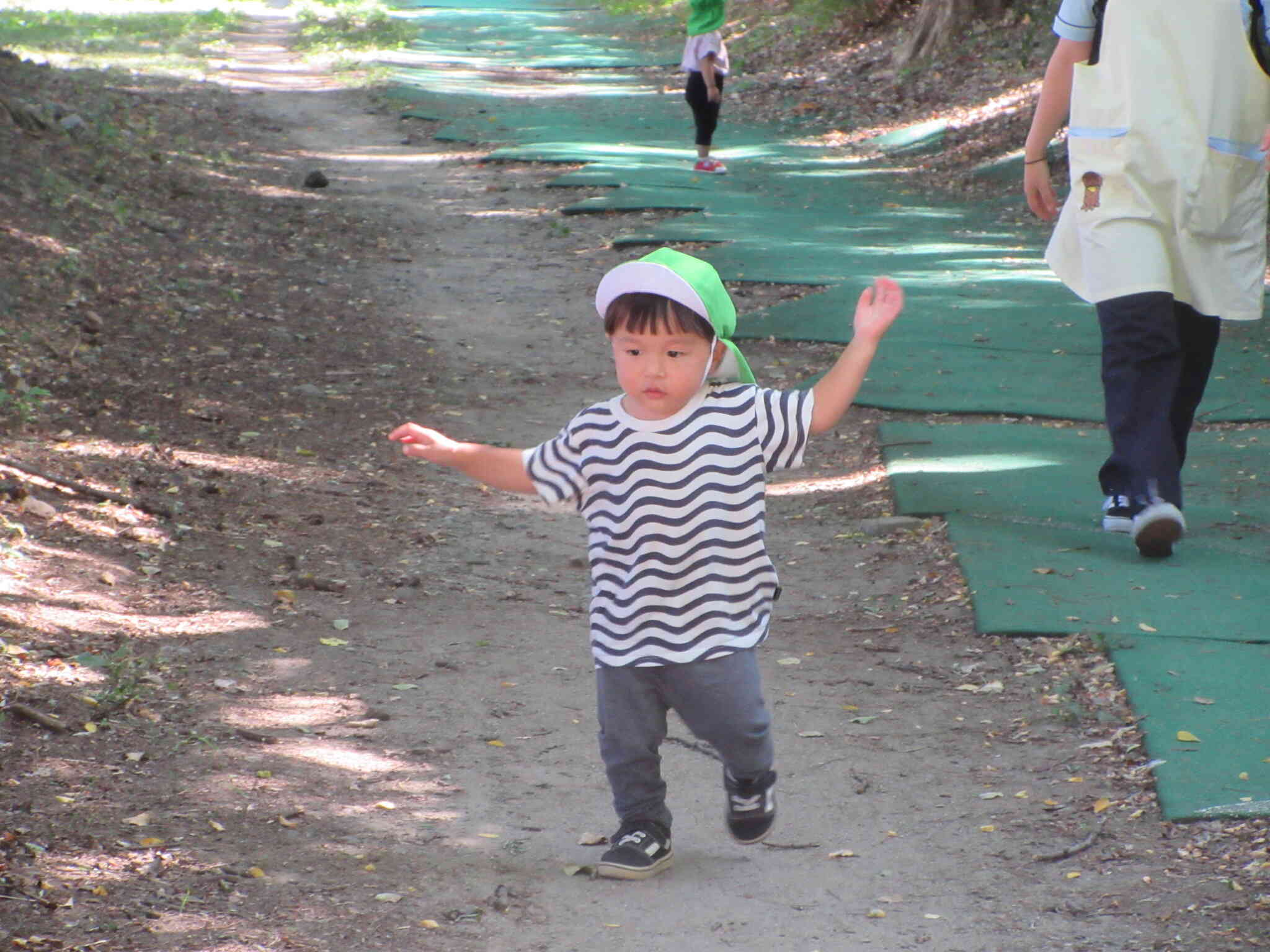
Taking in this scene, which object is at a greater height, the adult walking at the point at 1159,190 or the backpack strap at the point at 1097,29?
the backpack strap at the point at 1097,29

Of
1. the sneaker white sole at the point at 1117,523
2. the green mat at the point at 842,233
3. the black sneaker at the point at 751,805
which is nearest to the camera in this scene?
the black sneaker at the point at 751,805

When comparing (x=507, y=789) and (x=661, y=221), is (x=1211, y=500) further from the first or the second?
(x=661, y=221)

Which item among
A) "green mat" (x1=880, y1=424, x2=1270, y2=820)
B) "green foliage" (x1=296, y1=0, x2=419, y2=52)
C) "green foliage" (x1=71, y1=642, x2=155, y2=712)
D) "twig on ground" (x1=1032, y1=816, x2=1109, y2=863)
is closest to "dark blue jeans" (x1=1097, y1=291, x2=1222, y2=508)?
"green mat" (x1=880, y1=424, x2=1270, y2=820)

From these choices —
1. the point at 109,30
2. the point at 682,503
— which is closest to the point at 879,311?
the point at 682,503

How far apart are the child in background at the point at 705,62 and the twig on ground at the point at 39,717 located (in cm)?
946

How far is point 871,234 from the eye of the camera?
34.9ft

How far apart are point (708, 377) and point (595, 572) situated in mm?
443

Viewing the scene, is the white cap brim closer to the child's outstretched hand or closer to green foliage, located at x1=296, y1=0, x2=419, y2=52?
the child's outstretched hand

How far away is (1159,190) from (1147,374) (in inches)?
21.1

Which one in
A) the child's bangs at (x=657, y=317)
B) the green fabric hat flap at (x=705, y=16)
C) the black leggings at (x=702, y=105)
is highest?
the green fabric hat flap at (x=705, y=16)

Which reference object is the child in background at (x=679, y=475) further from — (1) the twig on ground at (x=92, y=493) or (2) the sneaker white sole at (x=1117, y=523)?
(1) the twig on ground at (x=92, y=493)

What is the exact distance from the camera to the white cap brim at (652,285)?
284cm

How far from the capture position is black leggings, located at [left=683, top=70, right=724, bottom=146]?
12438mm

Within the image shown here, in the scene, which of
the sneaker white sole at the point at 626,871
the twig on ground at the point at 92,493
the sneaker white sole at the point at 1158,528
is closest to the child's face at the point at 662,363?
the sneaker white sole at the point at 626,871
